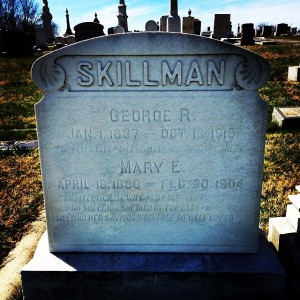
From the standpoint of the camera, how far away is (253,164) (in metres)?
2.39

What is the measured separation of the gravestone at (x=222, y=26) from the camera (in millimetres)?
26745

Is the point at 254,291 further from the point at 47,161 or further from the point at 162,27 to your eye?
the point at 162,27

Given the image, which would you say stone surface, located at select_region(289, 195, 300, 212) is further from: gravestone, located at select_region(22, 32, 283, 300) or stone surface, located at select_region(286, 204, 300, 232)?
A: gravestone, located at select_region(22, 32, 283, 300)

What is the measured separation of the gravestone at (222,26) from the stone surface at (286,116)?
72.0 ft

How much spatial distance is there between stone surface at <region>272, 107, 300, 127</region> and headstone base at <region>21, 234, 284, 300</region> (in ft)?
14.1

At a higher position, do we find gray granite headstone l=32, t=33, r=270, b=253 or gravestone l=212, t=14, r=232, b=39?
gravestone l=212, t=14, r=232, b=39

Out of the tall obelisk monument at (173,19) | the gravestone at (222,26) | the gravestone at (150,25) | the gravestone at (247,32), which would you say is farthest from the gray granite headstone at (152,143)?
the gravestone at (222,26)

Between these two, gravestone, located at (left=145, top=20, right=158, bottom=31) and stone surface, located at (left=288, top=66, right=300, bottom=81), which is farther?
gravestone, located at (left=145, top=20, right=158, bottom=31)

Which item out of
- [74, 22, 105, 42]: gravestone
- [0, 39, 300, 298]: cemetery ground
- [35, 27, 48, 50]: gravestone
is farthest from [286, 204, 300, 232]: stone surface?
[35, 27, 48, 50]: gravestone

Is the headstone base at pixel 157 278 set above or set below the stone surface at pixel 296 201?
below

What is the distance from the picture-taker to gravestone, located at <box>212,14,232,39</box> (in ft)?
87.7

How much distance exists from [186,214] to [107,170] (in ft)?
2.25

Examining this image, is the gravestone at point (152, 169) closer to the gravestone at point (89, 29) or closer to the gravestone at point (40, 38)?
the gravestone at point (89, 29)

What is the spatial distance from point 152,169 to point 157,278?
31.2 inches
